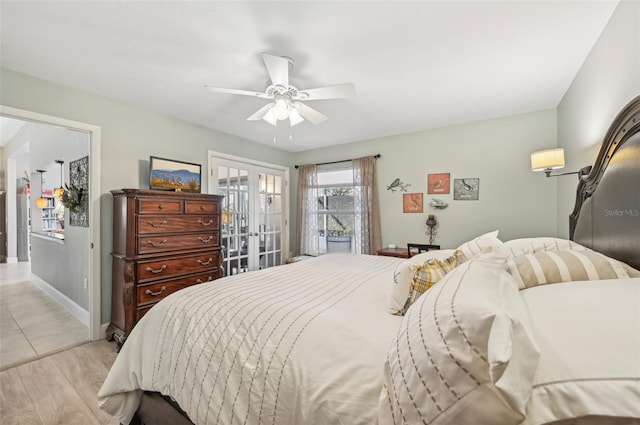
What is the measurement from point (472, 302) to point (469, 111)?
10.6ft

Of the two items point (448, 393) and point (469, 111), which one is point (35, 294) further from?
point (469, 111)

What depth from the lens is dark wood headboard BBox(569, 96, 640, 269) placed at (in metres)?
1.19

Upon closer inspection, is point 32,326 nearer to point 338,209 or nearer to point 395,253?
point 338,209

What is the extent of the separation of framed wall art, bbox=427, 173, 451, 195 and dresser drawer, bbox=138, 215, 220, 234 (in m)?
2.96

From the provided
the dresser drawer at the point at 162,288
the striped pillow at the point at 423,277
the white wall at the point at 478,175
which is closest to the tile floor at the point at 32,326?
the dresser drawer at the point at 162,288

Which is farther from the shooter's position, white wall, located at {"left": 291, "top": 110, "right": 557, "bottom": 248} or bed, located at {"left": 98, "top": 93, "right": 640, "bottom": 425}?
Result: white wall, located at {"left": 291, "top": 110, "right": 557, "bottom": 248}

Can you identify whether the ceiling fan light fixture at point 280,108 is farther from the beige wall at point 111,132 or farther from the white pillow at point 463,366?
the white pillow at point 463,366

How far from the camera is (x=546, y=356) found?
0.61 meters

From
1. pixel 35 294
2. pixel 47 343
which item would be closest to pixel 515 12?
pixel 47 343

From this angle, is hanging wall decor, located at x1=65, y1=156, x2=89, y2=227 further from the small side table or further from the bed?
the small side table

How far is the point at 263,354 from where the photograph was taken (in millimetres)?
1016

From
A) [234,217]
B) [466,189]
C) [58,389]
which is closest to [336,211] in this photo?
[234,217]

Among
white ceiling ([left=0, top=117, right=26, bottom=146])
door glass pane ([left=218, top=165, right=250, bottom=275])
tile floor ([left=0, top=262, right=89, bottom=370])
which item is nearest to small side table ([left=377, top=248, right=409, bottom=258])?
door glass pane ([left=218, top=165, right=250, bottom=275])

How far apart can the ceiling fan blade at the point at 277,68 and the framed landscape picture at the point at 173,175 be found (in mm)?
1860
